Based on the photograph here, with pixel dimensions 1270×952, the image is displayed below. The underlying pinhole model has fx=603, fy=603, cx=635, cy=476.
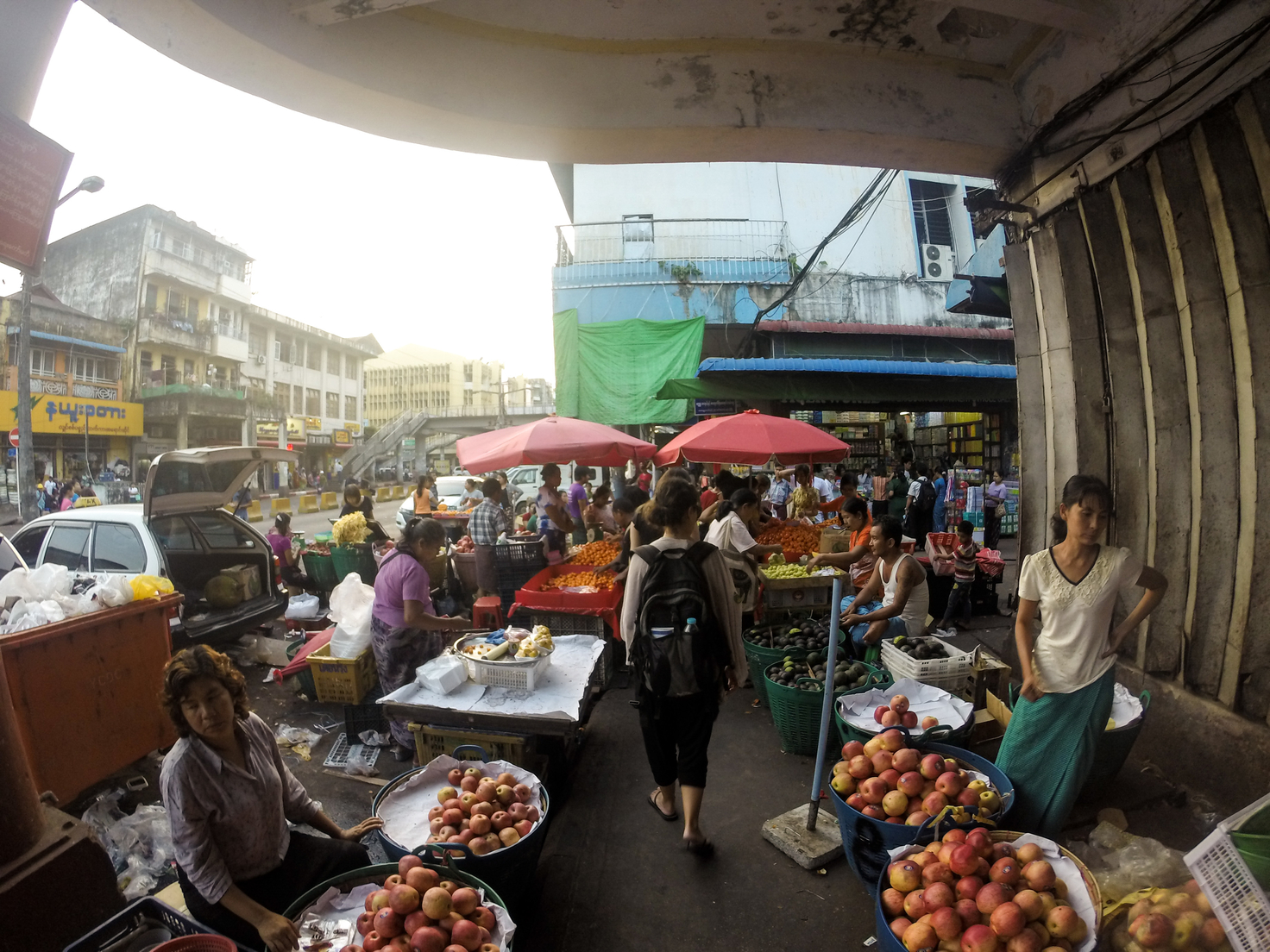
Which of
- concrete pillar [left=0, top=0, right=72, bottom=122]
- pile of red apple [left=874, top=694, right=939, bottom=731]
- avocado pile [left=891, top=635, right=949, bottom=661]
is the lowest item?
pile of red apple [left=874, top=694, right=939, bottom=731]

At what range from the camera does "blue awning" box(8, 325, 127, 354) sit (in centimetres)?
2742

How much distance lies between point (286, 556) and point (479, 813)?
7649 mm

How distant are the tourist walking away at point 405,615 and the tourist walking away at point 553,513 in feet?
9.42

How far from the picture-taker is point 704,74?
497 cm

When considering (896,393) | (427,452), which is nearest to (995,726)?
(896,393)

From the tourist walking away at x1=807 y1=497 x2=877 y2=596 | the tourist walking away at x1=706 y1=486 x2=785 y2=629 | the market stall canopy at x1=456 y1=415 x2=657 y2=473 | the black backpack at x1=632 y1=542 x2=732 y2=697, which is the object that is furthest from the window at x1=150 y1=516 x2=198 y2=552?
the tourist walking away at x1=807 y1=497 x2=877 y2=596

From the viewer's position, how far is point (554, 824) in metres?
3.86

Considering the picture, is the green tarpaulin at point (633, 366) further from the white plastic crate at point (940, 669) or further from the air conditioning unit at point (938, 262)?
the air conditioning unit at point (938, 262)

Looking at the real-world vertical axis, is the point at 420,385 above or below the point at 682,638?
above

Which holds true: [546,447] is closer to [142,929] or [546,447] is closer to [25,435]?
[142,929]

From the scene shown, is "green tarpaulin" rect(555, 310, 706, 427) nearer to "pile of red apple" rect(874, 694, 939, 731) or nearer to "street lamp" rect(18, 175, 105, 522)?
"pile of red apple" rect(874, 694, 939, 731)

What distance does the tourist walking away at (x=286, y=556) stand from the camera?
9055 mm

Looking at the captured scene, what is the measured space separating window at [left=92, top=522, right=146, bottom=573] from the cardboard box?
3.07ft

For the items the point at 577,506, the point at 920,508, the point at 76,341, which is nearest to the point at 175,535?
the point at 577,506
